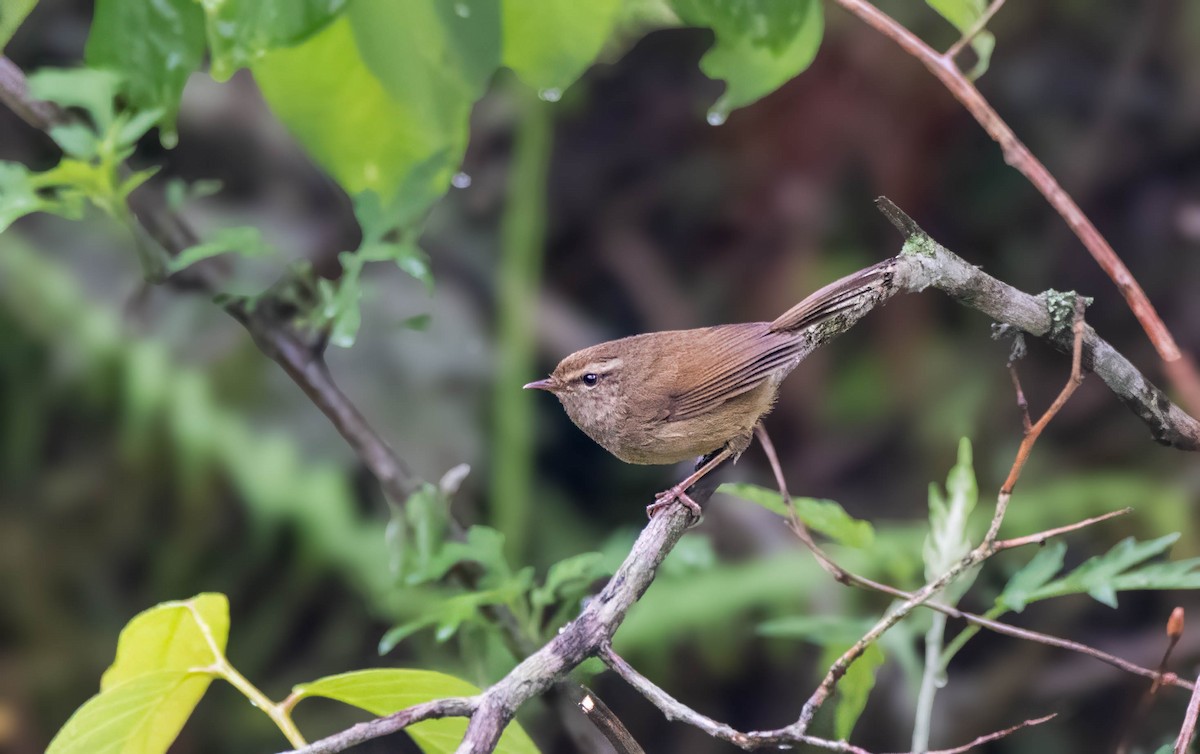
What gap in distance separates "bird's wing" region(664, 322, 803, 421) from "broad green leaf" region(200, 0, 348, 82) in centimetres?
69

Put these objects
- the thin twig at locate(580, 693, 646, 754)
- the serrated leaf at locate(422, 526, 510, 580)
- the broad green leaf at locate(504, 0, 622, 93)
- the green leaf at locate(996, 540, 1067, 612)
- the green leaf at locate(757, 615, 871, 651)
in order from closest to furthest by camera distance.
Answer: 1. the thin twig at locate(580, 693, 646, 754)
2. the broad green leaf at locate(504, 0, 622, 93)
3. the green leaf at locate(996, 540, 1067, 612)
4. the serrated leaf at locate(422, 526, 510, 580)
5. the green leaf at locate(757, 615, 871, 651)

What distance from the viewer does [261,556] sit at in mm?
2816

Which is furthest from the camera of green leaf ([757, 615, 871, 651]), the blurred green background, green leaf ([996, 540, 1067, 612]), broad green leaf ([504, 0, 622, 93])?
the blurred green background

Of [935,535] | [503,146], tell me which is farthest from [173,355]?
[935,535]

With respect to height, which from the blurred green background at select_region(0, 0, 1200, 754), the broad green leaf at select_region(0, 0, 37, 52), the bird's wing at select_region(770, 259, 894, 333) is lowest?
the blurred green background at select_region(0, 0, 1200, 754)

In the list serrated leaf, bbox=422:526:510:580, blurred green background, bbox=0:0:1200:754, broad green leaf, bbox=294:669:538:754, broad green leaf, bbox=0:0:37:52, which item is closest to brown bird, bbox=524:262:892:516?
serrated leaf, bbox=422:526:510:580

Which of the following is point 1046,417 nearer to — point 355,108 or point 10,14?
point 355,108

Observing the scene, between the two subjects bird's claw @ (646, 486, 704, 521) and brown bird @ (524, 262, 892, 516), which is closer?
bird's claw @ (646, 486, 704, 521)

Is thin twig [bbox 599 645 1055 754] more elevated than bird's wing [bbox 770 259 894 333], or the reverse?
bird's wing [bbox 770 259 894 333]

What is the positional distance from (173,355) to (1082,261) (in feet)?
8.42

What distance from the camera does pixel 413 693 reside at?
3.59 feet

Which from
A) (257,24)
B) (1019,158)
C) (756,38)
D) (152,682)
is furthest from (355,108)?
(1019,158)

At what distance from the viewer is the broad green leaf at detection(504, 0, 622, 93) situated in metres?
1.23

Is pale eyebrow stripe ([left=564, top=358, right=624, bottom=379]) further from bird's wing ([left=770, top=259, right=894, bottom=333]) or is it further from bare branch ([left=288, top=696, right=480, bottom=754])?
bare branch ([left=288, top=696, right=480, bottom=754])
